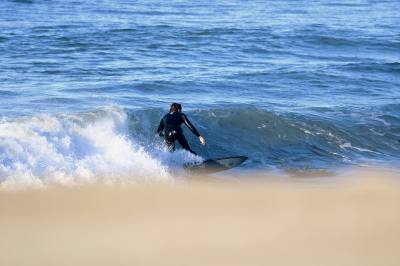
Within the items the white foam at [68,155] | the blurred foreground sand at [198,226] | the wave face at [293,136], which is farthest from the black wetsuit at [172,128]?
the blurred foreground sand at [198,226]

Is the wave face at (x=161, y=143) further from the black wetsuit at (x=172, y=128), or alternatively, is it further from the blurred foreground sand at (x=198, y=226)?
the blurred foreground sand at (x=198, y=226)

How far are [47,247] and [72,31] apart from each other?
21272mm

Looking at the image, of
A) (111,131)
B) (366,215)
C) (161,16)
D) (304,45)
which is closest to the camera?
(366,215)

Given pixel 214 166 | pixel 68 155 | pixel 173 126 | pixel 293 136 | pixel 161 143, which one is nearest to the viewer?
pixel 68 155

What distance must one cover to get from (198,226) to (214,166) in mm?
3699

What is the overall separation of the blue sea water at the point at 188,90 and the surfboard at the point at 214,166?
34 cm

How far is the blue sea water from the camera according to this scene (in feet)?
41.7

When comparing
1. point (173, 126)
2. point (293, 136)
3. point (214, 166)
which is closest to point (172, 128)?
point (173, 126)

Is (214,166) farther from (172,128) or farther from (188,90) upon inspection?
(188,90)

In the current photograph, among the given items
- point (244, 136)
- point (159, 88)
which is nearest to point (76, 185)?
point (244, 136)

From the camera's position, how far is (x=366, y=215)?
9.58m

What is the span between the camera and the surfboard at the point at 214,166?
12.3 meters

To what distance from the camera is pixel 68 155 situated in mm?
12195

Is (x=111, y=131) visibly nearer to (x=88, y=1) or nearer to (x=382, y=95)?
(x=382, y=95)
